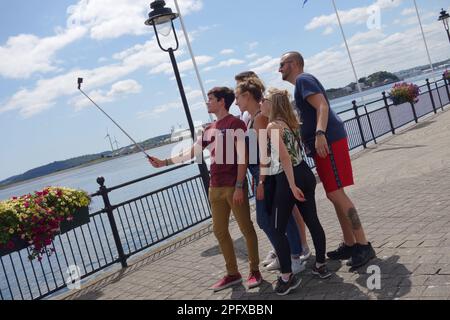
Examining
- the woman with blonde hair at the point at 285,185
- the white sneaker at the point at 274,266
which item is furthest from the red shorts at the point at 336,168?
the white sneaker at the point at 274,266

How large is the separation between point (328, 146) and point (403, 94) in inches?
558

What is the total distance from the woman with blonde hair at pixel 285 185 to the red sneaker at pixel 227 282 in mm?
643

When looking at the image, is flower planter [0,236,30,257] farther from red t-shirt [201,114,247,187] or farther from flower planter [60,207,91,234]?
red t-shirt [201,114,247,187]

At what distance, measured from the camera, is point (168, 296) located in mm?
4859

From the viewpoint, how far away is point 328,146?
417cm

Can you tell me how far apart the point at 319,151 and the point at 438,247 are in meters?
1.38

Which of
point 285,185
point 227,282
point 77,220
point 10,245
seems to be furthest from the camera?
point 77,220

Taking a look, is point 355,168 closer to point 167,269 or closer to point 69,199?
point 167,269

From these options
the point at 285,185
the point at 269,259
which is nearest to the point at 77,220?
the point at 269,259

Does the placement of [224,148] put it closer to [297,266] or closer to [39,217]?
[297,266]

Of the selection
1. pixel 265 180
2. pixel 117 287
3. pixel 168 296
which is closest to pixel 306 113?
pixel 265 180

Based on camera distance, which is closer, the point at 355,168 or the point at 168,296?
the point at 168,296

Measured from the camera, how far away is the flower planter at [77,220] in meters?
6.25

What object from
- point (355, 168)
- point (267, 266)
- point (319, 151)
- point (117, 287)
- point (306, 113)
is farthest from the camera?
point (355, 168)
